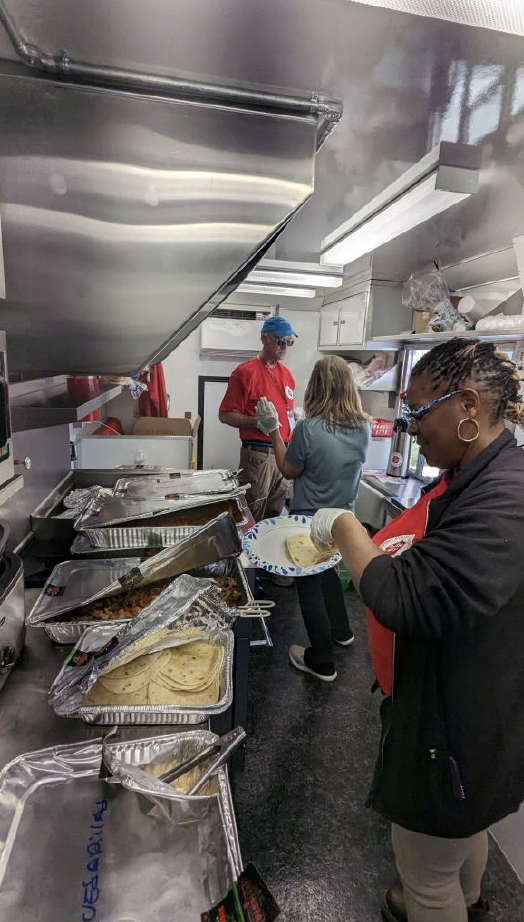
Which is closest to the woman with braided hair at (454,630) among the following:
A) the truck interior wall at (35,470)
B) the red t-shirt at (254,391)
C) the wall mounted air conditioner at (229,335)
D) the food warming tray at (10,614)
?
the food warming tray at (10,614)

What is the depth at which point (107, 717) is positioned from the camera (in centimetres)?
101

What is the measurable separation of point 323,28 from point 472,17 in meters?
0.28

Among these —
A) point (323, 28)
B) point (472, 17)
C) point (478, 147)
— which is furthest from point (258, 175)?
point (478, 147)

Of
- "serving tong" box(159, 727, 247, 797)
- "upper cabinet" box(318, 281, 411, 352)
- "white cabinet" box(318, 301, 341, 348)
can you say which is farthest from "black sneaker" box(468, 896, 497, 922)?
"white cabinet" box(318, 301, 341, 348)

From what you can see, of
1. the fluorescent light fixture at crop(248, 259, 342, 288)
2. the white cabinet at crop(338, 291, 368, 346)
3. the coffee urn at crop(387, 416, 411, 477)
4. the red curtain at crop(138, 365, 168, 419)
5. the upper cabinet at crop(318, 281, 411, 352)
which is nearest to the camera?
the fluorescent light fixture at crop(248, 259, 342, 288)

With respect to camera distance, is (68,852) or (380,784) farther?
(380,784)

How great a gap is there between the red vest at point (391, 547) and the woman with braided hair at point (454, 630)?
0.01 meters

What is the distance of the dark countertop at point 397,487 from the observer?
3.11m

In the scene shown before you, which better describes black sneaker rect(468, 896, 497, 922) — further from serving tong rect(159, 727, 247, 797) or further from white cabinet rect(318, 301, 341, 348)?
white cabinet rect(318, 301, 341, 348)

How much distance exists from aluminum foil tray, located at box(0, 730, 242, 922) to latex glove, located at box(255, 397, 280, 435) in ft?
7.17

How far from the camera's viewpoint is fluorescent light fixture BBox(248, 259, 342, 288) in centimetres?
286

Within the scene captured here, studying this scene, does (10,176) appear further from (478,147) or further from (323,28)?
(478,147)

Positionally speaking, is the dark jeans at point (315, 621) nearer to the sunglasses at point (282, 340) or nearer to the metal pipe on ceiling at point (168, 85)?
the sunglasses at point (282, 340)

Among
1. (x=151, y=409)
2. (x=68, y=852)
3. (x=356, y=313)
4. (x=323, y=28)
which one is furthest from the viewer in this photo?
(x=151, y=409)
